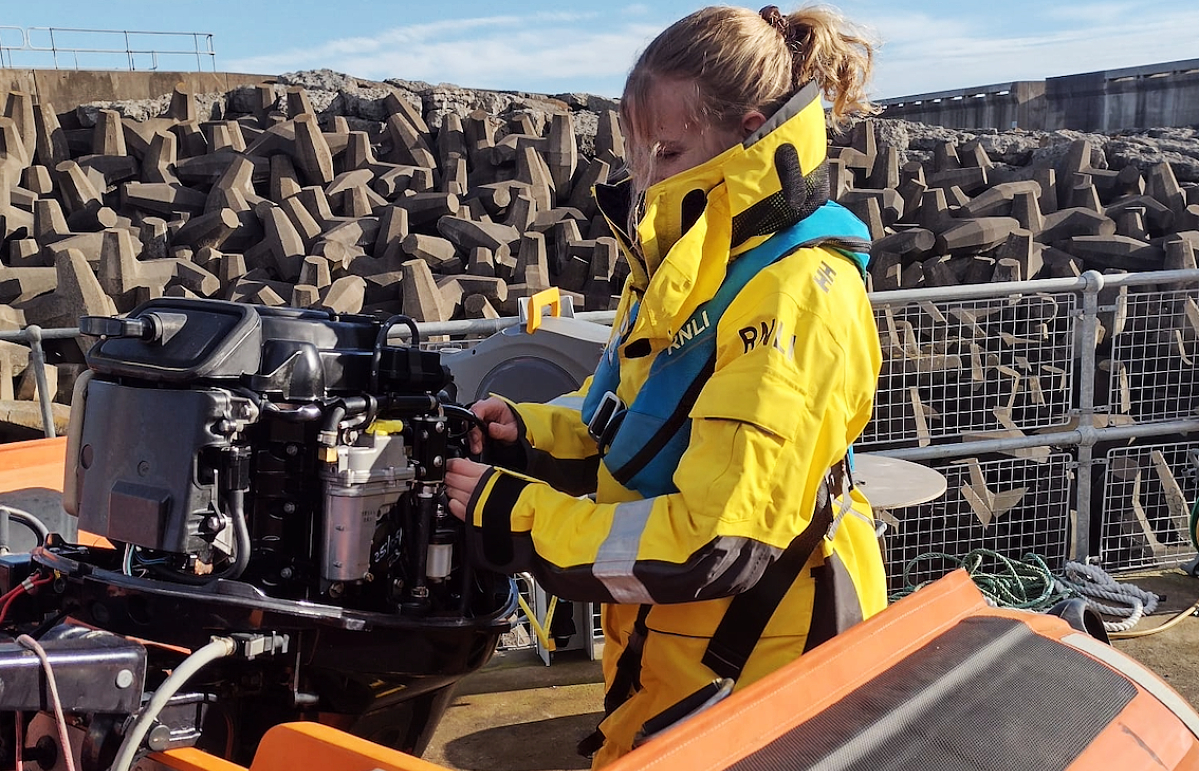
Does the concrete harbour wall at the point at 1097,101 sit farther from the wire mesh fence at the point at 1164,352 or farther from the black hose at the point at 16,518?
the black hose at the point at 16,518

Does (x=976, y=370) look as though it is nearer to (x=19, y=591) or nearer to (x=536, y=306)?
(x=536, y=306)

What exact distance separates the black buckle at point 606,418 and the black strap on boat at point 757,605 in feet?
1.17

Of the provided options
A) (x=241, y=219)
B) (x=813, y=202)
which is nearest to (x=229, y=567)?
(x=813, y=202)

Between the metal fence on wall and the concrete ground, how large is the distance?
0.68 m

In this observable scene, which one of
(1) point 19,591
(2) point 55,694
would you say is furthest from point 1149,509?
(2) point 55,694

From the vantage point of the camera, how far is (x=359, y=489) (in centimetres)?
171

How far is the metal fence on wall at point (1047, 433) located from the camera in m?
4.93

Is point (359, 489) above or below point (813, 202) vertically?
below

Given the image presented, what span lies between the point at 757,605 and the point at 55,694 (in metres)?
0.98

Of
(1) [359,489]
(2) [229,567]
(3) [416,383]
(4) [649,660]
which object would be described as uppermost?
(3) [416,383]

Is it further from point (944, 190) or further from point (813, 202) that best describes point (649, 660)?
point (944, 190)

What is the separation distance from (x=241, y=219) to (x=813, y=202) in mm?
9772

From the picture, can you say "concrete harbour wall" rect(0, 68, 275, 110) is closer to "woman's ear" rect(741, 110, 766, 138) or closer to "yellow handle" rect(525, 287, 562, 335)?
"yellow handle" rect(525, 287, 562, 335)

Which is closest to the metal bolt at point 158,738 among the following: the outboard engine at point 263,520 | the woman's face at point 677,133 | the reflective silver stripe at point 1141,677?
the outboard engine at point 263,520
